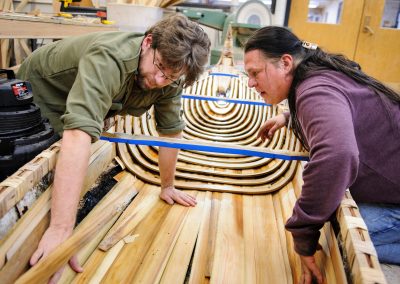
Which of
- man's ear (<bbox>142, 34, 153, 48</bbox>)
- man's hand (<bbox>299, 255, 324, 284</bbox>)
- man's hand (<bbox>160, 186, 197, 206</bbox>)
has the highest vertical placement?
man's ear (<bbox>142, 34, 153, 48</bbox>)

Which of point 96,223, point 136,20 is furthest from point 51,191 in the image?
point 136,20

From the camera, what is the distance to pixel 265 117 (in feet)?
10.9

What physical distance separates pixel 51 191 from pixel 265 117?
7.80 ft

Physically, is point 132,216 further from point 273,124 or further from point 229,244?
point 273,124

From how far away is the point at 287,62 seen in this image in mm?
1411

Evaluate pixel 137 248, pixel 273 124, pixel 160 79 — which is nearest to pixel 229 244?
pixel 137 248

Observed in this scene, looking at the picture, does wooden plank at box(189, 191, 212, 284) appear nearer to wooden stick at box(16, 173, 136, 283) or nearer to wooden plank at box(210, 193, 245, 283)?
wooden plank at box(210, 193, 245, 283)

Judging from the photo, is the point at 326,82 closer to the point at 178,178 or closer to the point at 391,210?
the point at 391,210

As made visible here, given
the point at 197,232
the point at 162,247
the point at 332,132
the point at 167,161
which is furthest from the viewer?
the point at 167,161

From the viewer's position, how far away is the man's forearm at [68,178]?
3.95 ft

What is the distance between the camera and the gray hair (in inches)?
57.4

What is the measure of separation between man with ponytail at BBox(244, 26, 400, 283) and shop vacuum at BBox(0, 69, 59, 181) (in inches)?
38.1

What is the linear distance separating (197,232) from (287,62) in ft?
3.38

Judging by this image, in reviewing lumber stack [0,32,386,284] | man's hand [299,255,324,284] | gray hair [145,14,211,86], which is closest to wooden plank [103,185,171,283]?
lumber stack [0,32,386,284]
